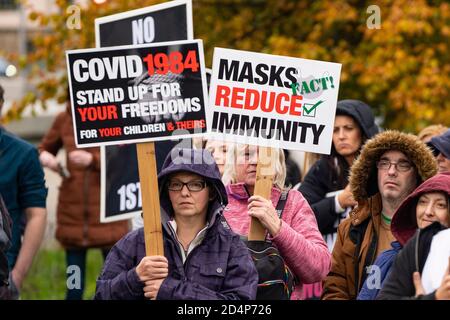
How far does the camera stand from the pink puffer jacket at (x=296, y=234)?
5.61 metres

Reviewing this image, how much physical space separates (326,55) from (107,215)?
15.9 feet

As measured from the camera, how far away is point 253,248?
220 inches

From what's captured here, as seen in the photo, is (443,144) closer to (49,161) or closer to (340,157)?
(340,157)

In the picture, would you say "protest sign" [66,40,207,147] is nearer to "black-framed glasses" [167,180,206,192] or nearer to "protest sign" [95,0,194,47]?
"black-framed glasses" [167,180,206,192]

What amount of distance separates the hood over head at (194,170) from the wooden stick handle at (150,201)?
0.29 feet

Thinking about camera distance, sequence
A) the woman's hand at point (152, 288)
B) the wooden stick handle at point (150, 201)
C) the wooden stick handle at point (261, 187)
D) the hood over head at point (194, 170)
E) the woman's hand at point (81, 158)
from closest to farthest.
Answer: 1. the woman's hand at point (152, 288)
2. the wooden stick handle at point (150, 201)
3. the hood over head at point (194, 170)
4. the wooden stick handle at point (261, 187)
5. the woman's hand at point (81, 158)

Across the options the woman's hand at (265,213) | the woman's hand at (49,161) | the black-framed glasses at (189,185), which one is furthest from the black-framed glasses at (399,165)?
the woman's hand at (49,161)

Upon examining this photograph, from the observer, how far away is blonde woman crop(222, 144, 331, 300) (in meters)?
5.56

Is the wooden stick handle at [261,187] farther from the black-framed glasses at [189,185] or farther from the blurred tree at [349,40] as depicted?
the blurred tree at [349,40]

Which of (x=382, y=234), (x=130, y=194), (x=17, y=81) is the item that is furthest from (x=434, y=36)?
(x=17, y=81)

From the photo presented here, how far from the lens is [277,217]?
5578 mm

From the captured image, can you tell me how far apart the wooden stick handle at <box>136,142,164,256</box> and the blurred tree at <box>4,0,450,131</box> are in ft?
22.7

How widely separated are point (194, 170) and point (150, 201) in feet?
0.79

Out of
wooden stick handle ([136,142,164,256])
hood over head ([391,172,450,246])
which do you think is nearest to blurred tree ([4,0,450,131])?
hood over head ([391,172,450,246])
